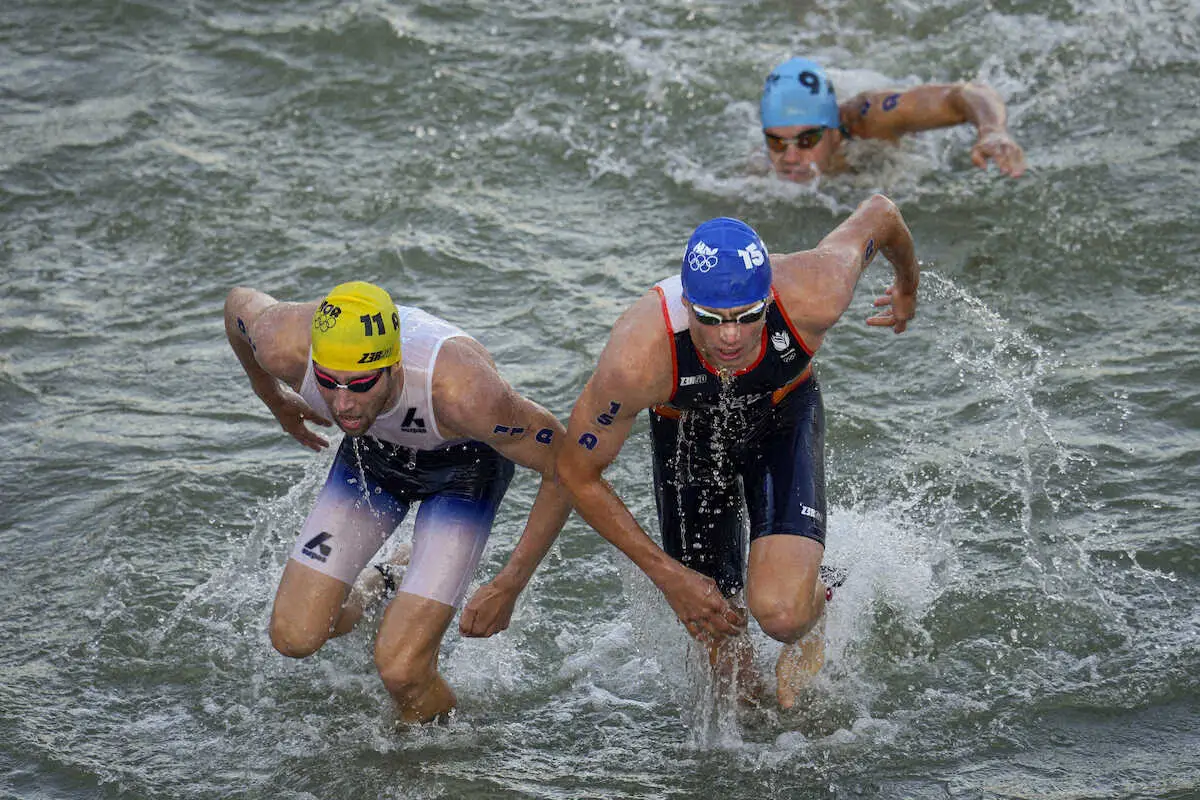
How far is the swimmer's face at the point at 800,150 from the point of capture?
11.0m

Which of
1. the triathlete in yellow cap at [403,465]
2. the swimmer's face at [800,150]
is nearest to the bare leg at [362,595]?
the triathlete in yellow cap at [403,465]

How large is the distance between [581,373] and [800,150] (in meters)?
2.62

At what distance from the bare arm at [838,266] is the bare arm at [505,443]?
1.13 metres

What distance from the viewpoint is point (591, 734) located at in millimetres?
7039

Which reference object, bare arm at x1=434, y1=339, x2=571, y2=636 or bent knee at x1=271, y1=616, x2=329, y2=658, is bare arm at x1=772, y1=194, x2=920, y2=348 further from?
bent knee at x1=271, y1=616, x2=329, y2=658

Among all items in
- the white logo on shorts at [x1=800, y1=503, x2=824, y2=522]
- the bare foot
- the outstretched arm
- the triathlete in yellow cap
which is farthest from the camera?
the outstretched arm

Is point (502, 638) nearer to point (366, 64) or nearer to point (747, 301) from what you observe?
point (747, 301)

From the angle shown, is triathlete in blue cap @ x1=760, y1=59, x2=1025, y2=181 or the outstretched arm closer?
the outstretched arm

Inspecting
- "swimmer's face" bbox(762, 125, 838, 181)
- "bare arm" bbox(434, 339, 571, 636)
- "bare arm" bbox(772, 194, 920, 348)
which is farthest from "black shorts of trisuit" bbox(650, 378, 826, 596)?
"swimmer's face" bbox(762, 125, 838, 181)

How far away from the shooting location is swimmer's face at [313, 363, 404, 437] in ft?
20.8

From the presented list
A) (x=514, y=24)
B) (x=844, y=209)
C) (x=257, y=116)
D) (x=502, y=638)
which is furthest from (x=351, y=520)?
(x=514, y=24)

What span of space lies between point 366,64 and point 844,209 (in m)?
4.90

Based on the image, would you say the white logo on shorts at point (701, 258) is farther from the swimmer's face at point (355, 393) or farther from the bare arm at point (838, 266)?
the swimmer's face at point (355, 393)

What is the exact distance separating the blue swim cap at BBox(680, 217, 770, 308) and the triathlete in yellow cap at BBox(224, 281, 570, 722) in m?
0.95
